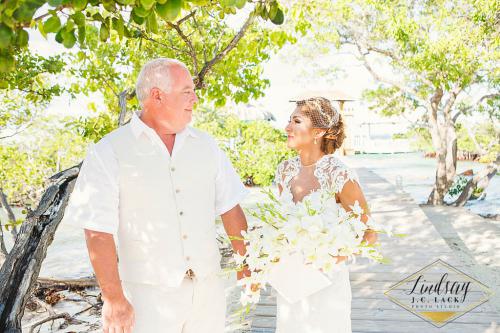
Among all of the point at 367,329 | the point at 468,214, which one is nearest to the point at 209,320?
the point at 367,329

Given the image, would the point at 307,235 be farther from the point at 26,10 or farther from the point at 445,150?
the point at 445,150

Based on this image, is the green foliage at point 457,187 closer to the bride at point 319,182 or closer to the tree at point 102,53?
the tree at point 102,53

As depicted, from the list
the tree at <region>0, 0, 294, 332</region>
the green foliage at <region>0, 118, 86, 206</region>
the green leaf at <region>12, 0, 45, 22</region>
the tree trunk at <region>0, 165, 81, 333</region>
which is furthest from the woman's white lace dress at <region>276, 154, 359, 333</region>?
the green foliage at <region>0, 118, 86, 206</region>

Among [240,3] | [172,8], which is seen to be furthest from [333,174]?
[172,8]

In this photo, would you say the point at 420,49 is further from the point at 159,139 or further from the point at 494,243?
the point at 159,139

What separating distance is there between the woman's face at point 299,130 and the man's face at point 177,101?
64cm

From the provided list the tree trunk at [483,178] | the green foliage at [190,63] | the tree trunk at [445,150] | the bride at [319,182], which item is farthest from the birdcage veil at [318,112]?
the tree trunk at [445,150]

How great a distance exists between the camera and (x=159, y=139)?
2.30m

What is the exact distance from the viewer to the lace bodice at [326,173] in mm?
2543

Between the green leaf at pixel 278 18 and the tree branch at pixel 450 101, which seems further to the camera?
the tree branch at pixel 450 101

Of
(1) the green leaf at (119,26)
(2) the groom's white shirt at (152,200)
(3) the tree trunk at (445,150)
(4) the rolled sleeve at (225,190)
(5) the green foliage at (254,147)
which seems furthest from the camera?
(5) the green foliage at (254,147)

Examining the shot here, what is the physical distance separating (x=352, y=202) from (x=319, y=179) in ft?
0.75
